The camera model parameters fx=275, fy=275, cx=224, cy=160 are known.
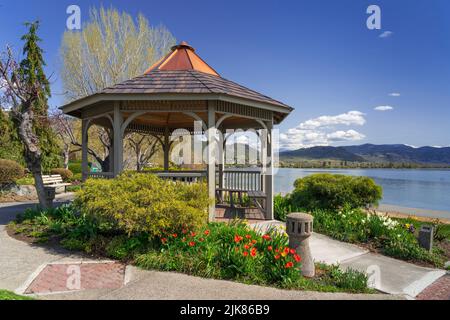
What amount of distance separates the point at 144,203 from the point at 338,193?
6.06 m

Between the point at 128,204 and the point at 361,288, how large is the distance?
4.02 meters

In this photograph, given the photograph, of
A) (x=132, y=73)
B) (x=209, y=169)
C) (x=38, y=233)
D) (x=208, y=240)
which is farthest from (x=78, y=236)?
(x=132, y=73)

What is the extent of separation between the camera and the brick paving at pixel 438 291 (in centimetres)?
398

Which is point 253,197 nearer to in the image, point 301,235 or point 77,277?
point 301,235

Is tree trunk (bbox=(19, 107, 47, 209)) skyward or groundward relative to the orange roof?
groundward

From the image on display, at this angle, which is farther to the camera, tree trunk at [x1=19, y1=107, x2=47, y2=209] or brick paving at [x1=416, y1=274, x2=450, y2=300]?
tree trunk at [x1=19, y1=107, x2=47, y2=209]

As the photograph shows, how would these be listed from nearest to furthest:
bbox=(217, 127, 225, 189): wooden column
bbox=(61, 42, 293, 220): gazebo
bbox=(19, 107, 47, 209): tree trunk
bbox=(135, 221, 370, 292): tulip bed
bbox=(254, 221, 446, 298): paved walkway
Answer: bbox=(135, 221, 370, 292): tulip bed < bbox=(254, 221, 446, 298): paved walkway < bbox=(61, 42, 293, 220): gazebo < bbox=(19, 107, 47, 209): tree trunk < bbox=(217, 127, 225, 189): wooden column

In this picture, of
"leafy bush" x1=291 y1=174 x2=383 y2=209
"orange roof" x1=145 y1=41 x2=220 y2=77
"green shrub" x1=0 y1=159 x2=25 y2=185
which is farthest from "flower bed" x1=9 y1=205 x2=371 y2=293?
"green shrub" x1=0 y1=159 x2=25 y2=185

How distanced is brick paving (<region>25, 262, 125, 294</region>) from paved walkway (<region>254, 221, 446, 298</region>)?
367 cm

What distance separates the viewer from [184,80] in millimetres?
7504

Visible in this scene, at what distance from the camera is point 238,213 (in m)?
8.71

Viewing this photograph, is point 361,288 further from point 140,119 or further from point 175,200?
point 140,119

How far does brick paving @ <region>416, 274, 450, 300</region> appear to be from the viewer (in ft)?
13.1

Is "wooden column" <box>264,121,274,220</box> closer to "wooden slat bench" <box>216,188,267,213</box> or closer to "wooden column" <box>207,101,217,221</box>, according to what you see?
"wooden slat bench" <box>216,188,267,213</box>
